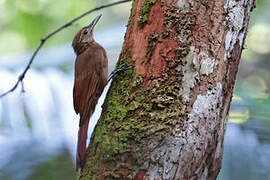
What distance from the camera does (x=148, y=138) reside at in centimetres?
182

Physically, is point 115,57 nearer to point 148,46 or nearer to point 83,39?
point 83,39

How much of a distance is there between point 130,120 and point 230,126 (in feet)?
3.06

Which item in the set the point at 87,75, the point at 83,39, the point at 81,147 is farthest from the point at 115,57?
the point at 81,147

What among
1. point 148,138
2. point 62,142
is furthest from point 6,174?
point 148,138

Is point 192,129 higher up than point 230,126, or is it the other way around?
point 230,126

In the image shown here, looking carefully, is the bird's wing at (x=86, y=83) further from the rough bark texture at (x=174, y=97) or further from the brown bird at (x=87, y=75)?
the rough bark texture at (x=174, y=97)

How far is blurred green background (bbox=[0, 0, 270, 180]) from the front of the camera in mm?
2531

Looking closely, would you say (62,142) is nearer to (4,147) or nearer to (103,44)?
(4,147)

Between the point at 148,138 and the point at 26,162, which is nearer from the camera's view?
the point at 148,138

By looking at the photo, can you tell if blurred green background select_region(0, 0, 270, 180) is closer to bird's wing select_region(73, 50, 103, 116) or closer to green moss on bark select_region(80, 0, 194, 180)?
bird's wing select_region(73, 50, 103, 116)

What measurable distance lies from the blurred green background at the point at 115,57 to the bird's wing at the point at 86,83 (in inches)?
7.7

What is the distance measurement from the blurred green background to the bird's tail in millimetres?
278

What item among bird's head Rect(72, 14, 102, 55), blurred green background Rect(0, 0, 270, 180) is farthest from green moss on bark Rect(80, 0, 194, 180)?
bird's head Rect(72, 14, 102, 55)

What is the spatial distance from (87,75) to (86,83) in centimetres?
8
